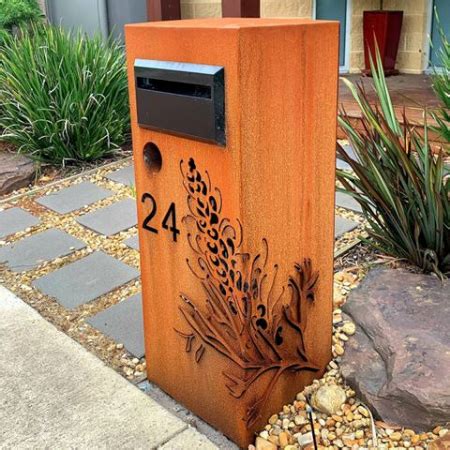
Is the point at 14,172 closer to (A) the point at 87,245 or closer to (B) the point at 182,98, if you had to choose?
(A) the point at 87,245

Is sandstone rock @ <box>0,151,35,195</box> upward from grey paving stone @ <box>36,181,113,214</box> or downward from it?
upward

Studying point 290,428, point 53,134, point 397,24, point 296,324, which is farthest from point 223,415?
point 397,24

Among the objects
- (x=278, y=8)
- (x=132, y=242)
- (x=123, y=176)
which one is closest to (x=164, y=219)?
(x=132, y=242)

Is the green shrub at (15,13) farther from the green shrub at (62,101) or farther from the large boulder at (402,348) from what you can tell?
the large boulder at (402,348)

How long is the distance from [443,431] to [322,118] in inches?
44.1

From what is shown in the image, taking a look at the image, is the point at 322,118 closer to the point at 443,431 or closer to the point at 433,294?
the point at 433,294

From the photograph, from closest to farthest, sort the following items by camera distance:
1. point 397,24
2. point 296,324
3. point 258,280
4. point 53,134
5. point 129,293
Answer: point 258,280, point 296,324, point 129,293, point 53,134, point 397,24

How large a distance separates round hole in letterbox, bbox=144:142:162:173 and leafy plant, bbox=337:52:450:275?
A: 963mm

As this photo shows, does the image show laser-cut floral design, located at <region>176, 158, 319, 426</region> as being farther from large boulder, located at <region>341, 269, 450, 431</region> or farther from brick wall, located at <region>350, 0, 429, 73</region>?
brick wall, located at <region>350, 0, 429, 73</region>

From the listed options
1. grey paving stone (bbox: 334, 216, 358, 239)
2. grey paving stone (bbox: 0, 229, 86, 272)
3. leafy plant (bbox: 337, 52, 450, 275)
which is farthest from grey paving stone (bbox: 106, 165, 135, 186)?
leafy plant (bbox: 337, 52, 450, 275)

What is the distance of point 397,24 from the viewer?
7.28 meters

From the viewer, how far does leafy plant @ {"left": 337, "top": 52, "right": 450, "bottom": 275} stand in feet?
9.23

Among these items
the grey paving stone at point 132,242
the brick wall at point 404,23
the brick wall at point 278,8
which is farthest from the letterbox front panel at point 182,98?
the brick wall at point 278,8

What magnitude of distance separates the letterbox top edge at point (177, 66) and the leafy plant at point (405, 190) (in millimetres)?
1098
